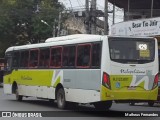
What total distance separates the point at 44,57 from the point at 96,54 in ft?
15.6

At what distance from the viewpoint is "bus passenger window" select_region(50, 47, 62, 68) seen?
20417 millimetres

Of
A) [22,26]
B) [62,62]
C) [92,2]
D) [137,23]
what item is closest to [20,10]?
[22,26]

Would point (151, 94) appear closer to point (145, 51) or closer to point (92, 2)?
point (145, 51)

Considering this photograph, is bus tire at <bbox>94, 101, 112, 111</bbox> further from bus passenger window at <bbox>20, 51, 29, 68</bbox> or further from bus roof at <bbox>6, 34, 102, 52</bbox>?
bus passenger window at <bbox>20, 51, 29, 68</bbox>

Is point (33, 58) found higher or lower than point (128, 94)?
higher

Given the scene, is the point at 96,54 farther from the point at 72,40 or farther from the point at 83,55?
the point at 72,40

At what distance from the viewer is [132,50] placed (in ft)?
57.8

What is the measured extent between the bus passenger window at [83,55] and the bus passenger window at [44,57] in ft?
9.78

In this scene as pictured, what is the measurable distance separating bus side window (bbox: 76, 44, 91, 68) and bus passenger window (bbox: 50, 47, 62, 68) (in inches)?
68.0

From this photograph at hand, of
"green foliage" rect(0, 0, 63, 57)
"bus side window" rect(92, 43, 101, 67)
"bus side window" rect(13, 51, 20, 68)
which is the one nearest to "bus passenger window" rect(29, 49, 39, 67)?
"bus side window" rect(13, 51, 20, 68)

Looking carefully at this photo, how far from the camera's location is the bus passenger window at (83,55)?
59.4 ft

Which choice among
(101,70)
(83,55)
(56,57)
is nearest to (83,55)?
(83,55)

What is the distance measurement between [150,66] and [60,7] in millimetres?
46756

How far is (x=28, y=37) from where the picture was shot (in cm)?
6319
